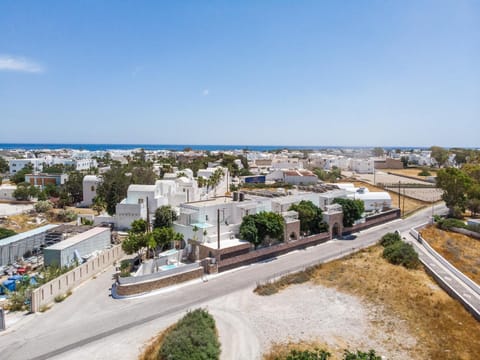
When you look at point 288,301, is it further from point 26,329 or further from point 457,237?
point 457,237

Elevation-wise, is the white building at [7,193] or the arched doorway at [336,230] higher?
the white building at [7,193]

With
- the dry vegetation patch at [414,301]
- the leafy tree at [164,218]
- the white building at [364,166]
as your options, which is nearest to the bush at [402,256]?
the dry vegetation patch at [414,301]

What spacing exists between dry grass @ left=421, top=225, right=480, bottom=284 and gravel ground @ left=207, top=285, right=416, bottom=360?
39.6ft

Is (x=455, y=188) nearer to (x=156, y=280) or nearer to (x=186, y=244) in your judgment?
(x=186, y=244)

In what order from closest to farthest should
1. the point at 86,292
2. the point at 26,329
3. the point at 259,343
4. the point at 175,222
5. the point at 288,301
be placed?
1. the point at 259,343
2. the point at 26,329
3. the point at 288,301
4. the point at 86,292
5. the point at 175,222

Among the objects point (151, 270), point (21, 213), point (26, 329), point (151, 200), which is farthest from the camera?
point (21, 213)

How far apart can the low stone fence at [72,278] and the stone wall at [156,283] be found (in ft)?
12.4

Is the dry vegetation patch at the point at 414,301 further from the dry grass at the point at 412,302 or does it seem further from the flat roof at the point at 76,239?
the flat roof at the point at 76,239

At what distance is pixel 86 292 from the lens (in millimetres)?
22594

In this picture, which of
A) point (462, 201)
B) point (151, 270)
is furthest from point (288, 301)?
point (462, 201)

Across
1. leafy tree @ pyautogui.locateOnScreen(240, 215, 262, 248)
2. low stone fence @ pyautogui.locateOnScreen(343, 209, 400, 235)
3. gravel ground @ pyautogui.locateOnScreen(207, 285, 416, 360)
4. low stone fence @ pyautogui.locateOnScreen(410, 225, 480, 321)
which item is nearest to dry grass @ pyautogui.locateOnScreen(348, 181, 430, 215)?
low stone fence @ pyautogui.locateOnScreen(343, 209, 400, 235)

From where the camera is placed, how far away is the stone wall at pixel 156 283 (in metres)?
21.7

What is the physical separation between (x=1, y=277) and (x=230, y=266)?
57.6 ft

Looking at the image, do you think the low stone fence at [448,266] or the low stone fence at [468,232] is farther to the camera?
the low stone fence at [468,232]
